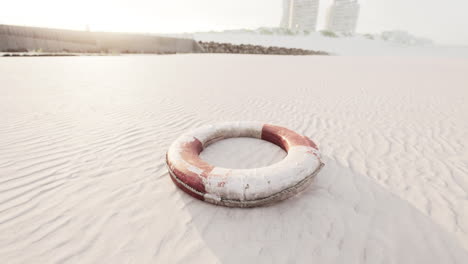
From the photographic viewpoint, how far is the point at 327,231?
1.87 meters

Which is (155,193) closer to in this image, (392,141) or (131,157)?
(131,157)

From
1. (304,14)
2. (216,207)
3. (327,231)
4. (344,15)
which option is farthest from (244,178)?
(344,15)

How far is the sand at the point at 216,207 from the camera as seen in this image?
67.3 inches

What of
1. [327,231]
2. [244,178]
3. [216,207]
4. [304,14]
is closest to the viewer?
[327,231]

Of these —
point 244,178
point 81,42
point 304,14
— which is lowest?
point 244,178

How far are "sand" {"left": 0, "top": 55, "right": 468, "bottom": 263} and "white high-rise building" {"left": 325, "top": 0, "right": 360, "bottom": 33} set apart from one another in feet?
401

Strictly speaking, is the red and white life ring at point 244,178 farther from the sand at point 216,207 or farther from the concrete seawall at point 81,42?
the concrete seawall at point 81,42

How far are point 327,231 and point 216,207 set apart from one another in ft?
3.38

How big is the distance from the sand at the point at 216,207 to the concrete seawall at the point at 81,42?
1599 cm

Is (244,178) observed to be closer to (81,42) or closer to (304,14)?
(81,42)

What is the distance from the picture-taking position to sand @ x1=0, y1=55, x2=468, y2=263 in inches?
67.3

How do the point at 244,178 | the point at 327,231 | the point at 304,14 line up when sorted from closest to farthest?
the point at 327,231 → the point at 244,178 → the point at 304,14

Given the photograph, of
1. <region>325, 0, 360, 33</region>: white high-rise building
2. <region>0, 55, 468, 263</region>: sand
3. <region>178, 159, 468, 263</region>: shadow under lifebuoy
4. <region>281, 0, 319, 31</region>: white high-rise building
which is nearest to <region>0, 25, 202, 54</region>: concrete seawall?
<region>0, 55, 468, 263</region>: sand

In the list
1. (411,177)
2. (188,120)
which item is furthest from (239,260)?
(188,120)
